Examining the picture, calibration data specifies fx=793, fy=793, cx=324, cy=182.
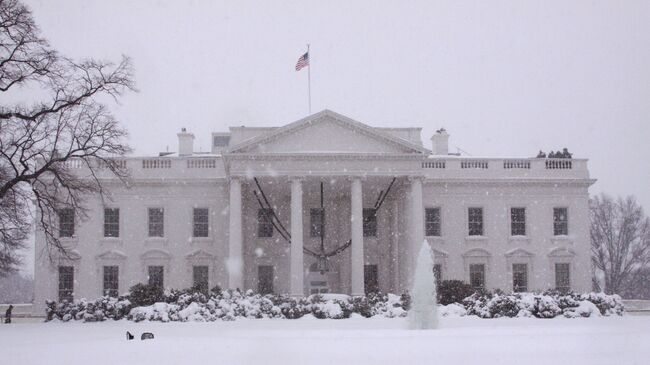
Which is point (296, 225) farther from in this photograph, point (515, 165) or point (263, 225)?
point (515, 165)

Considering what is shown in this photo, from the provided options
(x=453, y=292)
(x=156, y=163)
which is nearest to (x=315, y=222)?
(x=156, y=163)

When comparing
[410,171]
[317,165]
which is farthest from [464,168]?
Answer: [317,165]

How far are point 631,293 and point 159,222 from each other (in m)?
43.7

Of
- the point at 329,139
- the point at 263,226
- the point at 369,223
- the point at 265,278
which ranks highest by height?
the point at 329,139

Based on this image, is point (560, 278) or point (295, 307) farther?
point (560, 278)

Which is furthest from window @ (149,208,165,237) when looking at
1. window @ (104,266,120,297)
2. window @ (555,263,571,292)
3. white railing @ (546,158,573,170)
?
window @ (555,263,571,292)

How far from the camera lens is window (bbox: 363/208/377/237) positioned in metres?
41.9

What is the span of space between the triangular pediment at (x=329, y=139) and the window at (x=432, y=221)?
20.0ft

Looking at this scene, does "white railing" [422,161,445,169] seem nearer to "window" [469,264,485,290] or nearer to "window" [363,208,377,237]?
"window" [363,208,377,237]

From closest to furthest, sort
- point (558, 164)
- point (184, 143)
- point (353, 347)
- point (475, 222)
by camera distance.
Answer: point (353, 347) → point (475, 222) → point (558, 164) → point (184, 143)

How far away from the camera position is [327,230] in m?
41.4

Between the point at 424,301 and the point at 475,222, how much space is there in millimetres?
21536

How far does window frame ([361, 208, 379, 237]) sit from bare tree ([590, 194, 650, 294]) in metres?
26.9

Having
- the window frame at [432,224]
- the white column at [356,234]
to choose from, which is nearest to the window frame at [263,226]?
the white column at [356,234]
